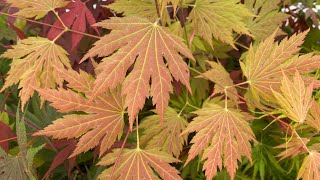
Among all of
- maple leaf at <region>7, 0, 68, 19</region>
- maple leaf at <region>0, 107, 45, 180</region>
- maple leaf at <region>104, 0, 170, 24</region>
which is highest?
maple leaf at <region>7, 0, 68, 19</region>

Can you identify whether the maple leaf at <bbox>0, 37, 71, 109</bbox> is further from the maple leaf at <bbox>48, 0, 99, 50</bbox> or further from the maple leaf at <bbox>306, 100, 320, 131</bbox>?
the maple leaf at <bbox>306, 100, 320, 131</bbox>

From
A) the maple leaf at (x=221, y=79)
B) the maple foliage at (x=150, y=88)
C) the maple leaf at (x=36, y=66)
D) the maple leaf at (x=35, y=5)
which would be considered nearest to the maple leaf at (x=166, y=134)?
the maple foliage at (x=150, y=88)

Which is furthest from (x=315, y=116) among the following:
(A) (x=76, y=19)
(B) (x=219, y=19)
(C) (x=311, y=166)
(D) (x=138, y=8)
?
(A) (x=76, y=19)

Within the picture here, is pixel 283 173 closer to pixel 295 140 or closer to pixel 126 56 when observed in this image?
pixel 295 140

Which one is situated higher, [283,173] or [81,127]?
[81,127]

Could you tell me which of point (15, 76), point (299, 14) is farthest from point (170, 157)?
point (299, 14)

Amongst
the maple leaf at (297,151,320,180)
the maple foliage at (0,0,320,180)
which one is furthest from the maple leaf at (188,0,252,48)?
the maple leaf at (297,151,320,180)
